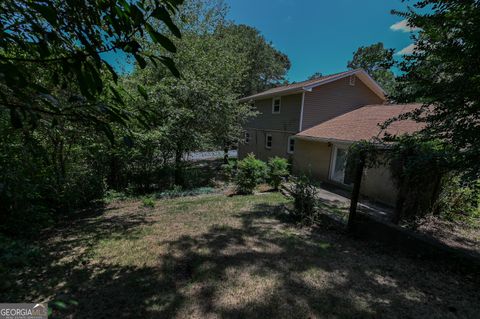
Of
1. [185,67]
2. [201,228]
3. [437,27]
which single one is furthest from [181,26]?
[437,27]

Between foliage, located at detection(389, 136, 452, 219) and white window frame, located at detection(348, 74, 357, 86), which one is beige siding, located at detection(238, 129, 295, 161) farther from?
foliage, located at detection(389, 136, 452, 219)

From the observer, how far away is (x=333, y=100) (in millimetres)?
13922

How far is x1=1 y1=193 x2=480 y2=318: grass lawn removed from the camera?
274 cm

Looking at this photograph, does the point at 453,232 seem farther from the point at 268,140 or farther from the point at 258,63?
the point at 258,63

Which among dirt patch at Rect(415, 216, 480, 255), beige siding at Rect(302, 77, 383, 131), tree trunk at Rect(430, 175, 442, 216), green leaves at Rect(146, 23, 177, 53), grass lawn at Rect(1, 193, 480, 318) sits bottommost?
dirt patch at Rect(415, 216, 480, 255)

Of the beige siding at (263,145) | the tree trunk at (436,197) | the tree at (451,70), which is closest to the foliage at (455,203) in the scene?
the tree trunk at (436,197)

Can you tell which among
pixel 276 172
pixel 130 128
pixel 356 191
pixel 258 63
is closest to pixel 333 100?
pixel 276 172

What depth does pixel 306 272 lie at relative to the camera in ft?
11.6

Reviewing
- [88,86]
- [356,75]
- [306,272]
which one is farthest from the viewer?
[356,75]

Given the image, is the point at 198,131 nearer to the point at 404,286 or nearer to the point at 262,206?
the point at 262,206

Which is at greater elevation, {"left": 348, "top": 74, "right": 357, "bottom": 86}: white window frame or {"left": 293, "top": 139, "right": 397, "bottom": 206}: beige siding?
{"left": 348, "top": 74, "right": 357, "bottom": 86}: white window frame

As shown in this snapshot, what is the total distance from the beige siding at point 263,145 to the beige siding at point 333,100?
1552 millimetres

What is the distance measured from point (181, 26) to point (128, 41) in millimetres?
12265

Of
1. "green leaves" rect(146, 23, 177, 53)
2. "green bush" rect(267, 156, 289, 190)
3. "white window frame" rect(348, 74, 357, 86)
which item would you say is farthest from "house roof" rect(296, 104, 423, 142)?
"green leaves" rect(146, 23, 177, 53)
